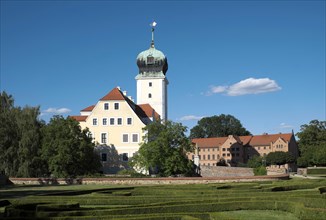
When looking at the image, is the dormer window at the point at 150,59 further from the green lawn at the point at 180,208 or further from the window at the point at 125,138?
the green lawn at the point at 180,208

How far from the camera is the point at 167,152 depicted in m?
52.7

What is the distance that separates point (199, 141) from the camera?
4862 inches

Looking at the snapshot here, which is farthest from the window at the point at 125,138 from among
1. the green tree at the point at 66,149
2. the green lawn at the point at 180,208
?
the green lawn at the point at 180,208

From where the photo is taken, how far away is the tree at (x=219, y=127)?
430ft

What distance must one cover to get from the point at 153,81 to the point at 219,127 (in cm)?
5673

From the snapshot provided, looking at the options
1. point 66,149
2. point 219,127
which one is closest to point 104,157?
point 66,149

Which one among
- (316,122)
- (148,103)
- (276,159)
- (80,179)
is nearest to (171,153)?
(80,179)

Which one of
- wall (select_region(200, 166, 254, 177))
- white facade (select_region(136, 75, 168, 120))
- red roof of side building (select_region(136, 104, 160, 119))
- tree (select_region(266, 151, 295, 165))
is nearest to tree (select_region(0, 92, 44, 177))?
red roof of side building (select_region(136, 104, 160, 119))

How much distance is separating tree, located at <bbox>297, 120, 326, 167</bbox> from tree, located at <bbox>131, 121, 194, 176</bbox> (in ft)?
131

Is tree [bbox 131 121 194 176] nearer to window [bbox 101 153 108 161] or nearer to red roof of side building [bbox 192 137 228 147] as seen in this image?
window [bbox 101 153 108 161]

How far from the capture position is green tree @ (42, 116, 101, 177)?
165 feet

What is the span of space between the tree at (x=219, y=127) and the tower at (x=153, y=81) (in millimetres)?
54331

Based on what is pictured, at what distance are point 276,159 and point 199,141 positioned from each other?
3450cm

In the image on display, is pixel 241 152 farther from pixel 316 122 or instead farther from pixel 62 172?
pixel 62 172
